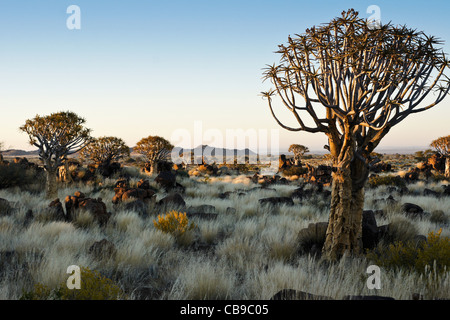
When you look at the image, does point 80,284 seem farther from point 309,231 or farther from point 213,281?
point 309,231

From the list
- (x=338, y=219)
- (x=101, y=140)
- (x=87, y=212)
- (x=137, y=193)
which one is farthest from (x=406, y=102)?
(x=101, y=140)

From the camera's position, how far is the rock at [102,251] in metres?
4.71

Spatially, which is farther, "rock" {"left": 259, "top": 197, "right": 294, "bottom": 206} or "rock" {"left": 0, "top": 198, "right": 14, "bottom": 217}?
"rock" {"left": 259, "top": 197, "right": 294, "bottom": 206}

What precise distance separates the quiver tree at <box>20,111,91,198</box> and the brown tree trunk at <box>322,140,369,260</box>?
11365 millimetres

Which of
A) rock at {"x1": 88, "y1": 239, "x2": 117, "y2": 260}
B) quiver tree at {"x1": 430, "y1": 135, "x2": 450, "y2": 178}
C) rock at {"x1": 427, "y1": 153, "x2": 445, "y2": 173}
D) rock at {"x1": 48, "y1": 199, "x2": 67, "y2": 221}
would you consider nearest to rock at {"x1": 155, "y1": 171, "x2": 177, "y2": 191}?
rock at {"x1": 48, "y1": 199, "x2": 67, "y2": 221}

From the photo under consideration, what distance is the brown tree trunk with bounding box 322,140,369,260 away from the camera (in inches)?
185

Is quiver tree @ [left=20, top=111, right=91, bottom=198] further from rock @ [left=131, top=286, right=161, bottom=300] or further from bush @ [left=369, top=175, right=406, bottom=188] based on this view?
bush @ [left=369, top=175, right=406, bottom=188]

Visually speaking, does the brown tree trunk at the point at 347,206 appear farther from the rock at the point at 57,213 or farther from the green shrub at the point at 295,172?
the green shrub at the point at 295,172

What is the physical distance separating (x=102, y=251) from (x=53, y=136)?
9.74m

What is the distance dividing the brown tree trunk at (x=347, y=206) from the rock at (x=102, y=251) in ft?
12.3

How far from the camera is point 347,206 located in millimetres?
4707

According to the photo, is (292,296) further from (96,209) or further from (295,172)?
(295,172)

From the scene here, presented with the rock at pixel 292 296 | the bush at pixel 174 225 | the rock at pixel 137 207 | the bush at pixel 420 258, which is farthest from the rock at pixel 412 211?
the rock at pixel 137 207

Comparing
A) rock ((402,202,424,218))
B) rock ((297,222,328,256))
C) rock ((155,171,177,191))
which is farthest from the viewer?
rock ((155,171,177,191))
